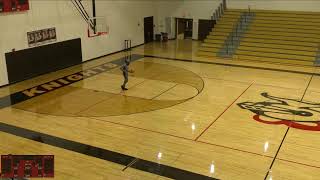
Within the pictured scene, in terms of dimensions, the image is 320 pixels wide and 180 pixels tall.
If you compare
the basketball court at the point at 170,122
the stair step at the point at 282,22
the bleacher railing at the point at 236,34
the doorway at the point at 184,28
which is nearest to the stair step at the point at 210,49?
the bleacher railing at the point at 236,34

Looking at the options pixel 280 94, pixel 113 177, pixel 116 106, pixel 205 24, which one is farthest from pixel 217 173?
pixel 205 24

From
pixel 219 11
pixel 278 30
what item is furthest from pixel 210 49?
pixel 219 11

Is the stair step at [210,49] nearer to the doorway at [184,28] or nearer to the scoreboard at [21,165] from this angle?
the doorway at [184,28]

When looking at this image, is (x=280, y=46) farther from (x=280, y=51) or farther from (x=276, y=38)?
(x=276, y=38)

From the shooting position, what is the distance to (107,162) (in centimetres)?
845

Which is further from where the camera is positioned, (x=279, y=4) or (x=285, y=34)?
(x=279, y=4)

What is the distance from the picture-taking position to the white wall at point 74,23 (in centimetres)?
1478

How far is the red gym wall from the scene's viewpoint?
14084 mm

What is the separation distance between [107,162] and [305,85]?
1026cm

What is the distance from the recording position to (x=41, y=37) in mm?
16250

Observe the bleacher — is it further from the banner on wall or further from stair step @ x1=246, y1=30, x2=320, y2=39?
the banner on wall

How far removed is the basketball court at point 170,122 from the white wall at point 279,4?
573cm

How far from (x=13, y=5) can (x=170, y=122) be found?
28.9 ft

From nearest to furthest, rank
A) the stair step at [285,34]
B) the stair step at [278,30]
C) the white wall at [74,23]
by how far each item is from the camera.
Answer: the white wall at [74,23] < the stair step at [285,34] < the stair step at [278,30]
